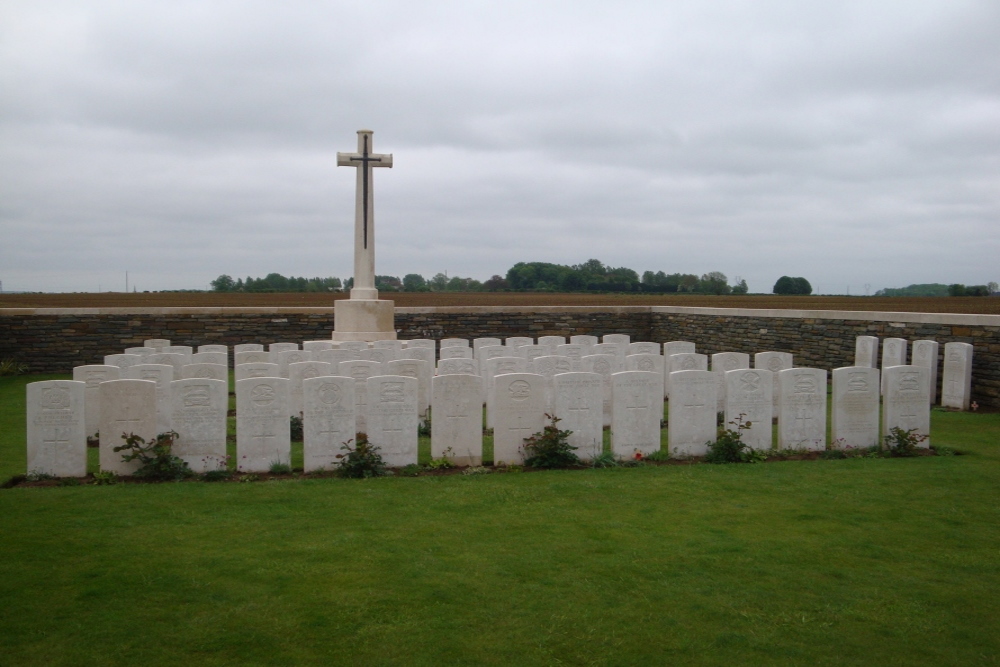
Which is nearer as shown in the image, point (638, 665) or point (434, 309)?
point (638, 665)

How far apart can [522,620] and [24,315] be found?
1642cm

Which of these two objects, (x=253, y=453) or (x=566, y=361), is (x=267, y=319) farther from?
(x=253, y=453)

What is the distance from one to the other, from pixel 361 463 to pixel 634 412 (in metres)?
2.64

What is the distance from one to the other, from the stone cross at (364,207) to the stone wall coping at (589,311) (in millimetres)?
3432

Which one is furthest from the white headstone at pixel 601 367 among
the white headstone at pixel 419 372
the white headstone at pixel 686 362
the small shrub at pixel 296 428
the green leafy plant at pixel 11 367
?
the green leafy plant at pixel 11 367

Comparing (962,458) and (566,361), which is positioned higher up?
(566,361)

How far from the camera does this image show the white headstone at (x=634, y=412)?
7.46 meters

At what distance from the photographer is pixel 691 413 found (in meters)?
7.66

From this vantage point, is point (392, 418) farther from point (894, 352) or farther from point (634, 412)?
point (894, 352)

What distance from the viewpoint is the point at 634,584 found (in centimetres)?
427

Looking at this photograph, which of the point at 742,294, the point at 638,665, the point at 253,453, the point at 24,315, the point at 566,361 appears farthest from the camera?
the point at 742,294

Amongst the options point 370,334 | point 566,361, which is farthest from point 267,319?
point 566,361

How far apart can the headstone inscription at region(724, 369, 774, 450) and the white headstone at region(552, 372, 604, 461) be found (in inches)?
55.5

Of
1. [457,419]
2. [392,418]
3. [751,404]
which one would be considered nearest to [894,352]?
[751,404]
